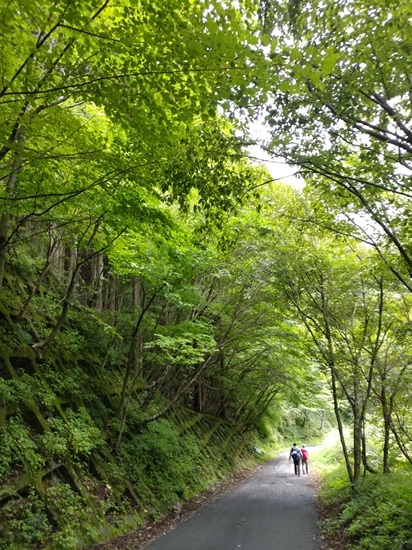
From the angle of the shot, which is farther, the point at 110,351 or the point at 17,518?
the point at 110,351

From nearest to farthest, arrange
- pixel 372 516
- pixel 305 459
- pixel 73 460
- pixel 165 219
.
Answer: pixel 165 219 < pixel 73 460 < pixel 372 516 < pixel 305 459

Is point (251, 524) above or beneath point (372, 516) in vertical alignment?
beneath

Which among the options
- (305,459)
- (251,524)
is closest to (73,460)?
(251,524)

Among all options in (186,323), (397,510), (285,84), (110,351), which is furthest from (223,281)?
(285,84)

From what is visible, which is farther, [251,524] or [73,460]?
[251,524]

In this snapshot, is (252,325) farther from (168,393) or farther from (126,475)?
(126,475)

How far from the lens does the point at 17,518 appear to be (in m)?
5.52

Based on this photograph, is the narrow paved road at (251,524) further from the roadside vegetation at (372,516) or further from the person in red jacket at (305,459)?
the person in red jacket at (305,459)

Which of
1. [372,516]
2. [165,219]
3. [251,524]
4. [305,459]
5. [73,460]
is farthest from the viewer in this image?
[305,459]

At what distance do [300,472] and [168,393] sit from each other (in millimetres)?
10220

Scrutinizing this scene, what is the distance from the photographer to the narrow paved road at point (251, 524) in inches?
297

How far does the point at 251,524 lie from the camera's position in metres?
9.10

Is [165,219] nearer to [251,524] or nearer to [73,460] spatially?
[73,460]

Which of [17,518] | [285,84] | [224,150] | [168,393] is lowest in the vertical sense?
[17,518]
